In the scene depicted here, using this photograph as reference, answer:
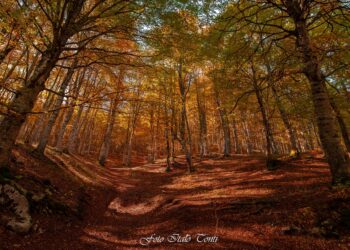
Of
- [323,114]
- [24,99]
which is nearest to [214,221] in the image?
[323,114]

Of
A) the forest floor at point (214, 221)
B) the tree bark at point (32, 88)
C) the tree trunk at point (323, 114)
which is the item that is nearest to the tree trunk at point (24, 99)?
the tree bark at point (32, 88)

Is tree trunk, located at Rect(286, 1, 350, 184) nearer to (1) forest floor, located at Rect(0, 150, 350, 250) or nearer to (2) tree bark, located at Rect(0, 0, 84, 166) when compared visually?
(1) forest floor, located at Rect(0, 150, 350, 250)

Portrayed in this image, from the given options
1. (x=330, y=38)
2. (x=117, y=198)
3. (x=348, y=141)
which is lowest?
(x=117, y=198)

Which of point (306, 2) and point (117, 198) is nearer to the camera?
point (306, 2)

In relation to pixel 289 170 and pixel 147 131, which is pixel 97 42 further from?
pixel 147 131

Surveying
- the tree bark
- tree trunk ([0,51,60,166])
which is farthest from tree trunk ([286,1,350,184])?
tree trunk ([0,51,60,166])

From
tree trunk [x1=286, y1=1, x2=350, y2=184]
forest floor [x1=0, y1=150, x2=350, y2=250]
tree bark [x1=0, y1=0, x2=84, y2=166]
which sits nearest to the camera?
forest floor [x1=0, y1=150, x2=350, y2=250]

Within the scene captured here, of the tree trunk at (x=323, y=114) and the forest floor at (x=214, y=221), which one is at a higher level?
the tree trunk at (x=323, y=114)

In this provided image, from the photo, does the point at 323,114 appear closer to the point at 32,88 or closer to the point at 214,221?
the point at 214,221

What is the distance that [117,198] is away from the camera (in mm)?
10727

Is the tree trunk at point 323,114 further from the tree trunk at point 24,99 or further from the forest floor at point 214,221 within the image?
the tree trunk at point 24,99

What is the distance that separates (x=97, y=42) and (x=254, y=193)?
10534mm

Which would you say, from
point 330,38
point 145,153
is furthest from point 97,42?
point 145,153

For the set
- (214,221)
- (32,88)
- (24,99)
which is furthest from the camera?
(214,221)
